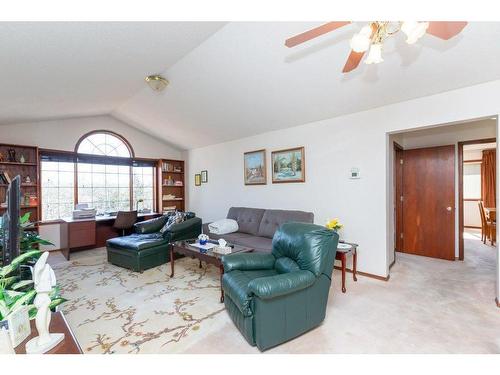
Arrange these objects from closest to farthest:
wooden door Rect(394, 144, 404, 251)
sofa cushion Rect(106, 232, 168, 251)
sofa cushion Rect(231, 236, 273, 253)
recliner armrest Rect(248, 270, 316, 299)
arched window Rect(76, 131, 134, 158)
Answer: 1. recliner armrest Rect(248, 270, 316, 299)
2. sofa cushion Rect(231, 236, 273, 253)
3. sofa cushion Rect(106, 232, 168, 251)
4. wooden door Rect(394, 144, 404, 251)
5. arched window Rect(76, 131, 134, 158)

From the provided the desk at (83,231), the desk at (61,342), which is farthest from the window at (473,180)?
the desk at (83,231)

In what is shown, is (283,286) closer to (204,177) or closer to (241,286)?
(241,286)

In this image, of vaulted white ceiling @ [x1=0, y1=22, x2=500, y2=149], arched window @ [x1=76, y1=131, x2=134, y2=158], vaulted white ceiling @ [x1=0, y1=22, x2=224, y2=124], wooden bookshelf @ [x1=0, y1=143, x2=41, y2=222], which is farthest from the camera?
arched window @ [x1=76, y1=131, x2=134, y2=158]

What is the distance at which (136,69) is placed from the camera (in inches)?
112

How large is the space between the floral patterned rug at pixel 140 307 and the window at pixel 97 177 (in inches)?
65.3

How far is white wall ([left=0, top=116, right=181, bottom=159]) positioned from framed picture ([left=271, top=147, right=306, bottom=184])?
331cm

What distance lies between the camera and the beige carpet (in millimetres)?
1812

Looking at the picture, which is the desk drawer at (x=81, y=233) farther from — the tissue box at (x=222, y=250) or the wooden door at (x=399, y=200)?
the wooden door at (x=399, y=200)

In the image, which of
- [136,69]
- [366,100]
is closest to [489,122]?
[366,100]

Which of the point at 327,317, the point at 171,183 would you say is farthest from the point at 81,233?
the point at 327,317

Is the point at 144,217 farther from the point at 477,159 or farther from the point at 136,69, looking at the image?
the point at 477,159

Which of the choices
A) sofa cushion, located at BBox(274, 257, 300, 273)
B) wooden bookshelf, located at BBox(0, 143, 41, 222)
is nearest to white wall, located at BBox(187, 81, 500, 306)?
sofa cushion, located at BBox(274, 257, 300, 273)

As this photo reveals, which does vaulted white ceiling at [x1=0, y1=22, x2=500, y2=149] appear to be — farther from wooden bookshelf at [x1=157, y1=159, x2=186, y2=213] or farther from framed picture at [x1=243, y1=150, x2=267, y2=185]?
wooden bookshelf at [x1=157, y1=159, x2=186, y2=213]
